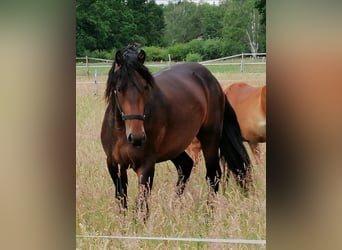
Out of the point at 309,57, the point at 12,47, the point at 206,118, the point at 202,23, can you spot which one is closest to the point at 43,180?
the point at 12,47

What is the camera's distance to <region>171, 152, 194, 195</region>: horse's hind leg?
318 centimetres

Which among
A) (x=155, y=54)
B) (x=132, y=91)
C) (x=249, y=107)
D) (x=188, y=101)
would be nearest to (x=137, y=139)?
(x=132, y=91)

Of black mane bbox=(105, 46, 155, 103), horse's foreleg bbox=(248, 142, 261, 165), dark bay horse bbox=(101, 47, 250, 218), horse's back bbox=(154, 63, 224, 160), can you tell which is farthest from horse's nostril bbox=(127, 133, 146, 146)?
horse's foreleg bbox=(248, 142, 261, 165)

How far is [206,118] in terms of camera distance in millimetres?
3258

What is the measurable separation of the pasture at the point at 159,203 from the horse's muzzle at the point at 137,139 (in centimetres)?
19

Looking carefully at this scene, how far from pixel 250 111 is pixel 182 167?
1.68ft

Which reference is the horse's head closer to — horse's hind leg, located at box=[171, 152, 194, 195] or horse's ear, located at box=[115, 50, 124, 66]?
horse's ear, located at box=[115, 50, 124, 66]

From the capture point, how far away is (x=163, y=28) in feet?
10.5

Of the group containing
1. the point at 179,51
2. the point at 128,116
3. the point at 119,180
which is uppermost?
the point at 179,51

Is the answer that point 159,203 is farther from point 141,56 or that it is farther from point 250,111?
point 141,56

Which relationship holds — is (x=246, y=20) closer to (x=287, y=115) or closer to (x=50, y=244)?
(x=287, y=115)

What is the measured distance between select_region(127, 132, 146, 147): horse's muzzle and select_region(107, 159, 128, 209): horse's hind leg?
7.0 inches

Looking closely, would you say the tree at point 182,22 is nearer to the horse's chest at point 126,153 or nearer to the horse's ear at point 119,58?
the horse's ear at point 119,58

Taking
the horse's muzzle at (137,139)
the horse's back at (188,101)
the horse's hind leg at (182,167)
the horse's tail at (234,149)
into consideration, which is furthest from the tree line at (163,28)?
the horse's hind leg at (182,167)
